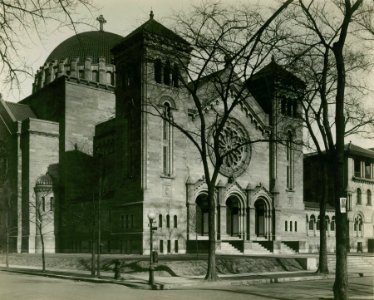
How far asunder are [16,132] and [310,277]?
3382 cm

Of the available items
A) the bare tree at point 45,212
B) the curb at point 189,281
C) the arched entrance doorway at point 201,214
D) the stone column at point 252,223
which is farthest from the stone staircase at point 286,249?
the bare tree at point 45,212

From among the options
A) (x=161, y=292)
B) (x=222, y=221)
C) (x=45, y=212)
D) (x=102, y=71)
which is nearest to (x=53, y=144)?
(x=45, y=212)

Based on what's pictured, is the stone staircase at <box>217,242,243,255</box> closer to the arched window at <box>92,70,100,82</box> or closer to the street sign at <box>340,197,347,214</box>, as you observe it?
the arched window at <box>92,70,100,82</box>

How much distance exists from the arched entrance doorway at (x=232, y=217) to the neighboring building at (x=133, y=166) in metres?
0.12

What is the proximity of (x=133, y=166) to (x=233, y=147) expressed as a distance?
10.8 metres

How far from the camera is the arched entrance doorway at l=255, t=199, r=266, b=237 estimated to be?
49938 millimetres

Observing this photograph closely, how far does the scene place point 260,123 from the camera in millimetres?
52062

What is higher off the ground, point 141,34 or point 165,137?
point 141,34

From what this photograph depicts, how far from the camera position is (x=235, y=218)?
162 feet

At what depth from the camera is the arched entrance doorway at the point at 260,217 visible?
164ft

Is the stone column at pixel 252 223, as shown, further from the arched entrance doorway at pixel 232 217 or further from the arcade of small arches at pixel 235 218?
the arched entrance doorway at pixel 232 217

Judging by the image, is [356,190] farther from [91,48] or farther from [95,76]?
[91,48]

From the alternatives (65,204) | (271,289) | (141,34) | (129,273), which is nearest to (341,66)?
(271,289)

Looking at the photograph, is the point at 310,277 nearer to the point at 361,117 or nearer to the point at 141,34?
the point at 361,117
